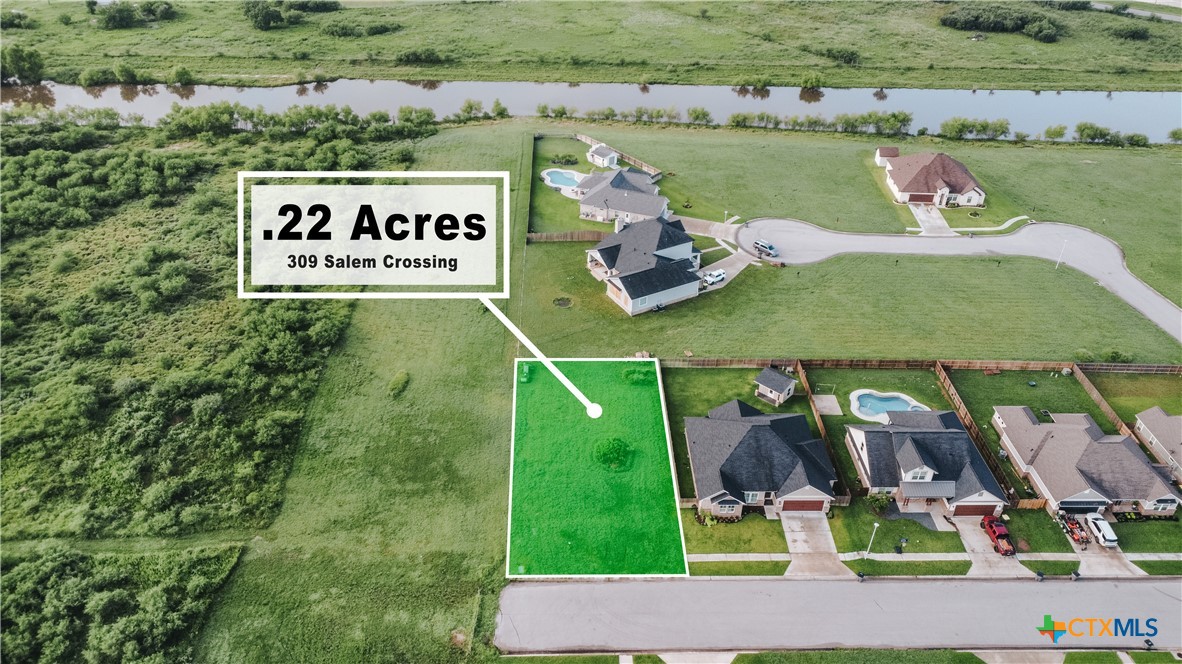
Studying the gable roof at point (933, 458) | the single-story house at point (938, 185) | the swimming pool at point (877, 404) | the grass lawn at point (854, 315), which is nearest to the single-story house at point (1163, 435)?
the grass lawn at point (854, 315)

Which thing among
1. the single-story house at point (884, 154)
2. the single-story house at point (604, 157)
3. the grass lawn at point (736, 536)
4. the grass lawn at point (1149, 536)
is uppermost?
the single-story house at point (884, 154)

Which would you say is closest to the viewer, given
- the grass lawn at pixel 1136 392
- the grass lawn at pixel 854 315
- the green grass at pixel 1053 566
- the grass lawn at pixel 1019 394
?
the green grass at pixel 1053 566

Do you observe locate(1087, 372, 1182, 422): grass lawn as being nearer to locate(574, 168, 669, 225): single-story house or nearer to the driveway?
the driveway

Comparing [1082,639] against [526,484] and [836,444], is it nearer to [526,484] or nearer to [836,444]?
[836,444]

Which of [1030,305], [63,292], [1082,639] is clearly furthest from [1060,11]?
[63,292]

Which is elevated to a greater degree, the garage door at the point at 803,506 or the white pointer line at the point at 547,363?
the white pointer line at the point at 547,363

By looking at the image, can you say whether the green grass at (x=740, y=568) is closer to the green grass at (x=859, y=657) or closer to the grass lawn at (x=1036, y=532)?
the green grass at (x=859, y=657)
